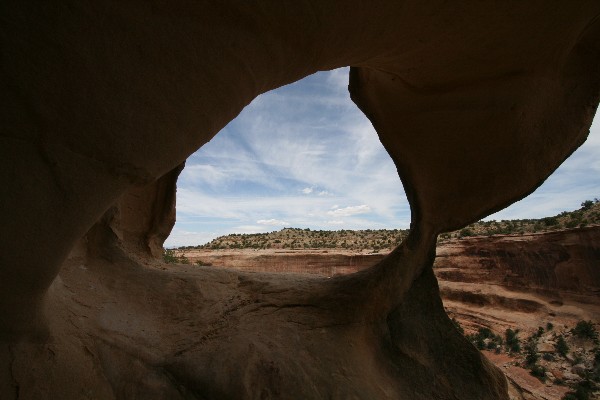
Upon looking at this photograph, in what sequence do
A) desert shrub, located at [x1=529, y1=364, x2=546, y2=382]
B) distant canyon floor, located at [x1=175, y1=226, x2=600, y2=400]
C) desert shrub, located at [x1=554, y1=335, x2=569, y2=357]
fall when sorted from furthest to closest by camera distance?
distant canyon floor, located at [x1=175, y1=226, x2=600, y2=400] → desert shrub, located at [x1=554, y1=335, x2=569, y2=357] → desert shrub, located at [x1=529, y1=364, x2=546, y2=382]

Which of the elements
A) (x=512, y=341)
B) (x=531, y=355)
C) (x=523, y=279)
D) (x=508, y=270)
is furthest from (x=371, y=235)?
(x=531, y=355)

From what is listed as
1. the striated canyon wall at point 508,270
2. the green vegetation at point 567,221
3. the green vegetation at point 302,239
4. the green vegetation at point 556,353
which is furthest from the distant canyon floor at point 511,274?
the green vegetation at point 302,239

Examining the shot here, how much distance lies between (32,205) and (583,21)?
404 cm

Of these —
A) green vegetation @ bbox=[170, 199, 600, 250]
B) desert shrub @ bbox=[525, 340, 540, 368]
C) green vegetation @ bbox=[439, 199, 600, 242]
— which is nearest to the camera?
desert shrub @ bbox=[525, 340, 540, 368]

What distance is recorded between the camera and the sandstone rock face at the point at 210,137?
133 cm

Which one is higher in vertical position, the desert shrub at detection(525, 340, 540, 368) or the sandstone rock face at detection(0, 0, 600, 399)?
the sandstone rock face at detection(0, 0, 600, 399)

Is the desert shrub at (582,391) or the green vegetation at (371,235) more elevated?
the green vegetation at (371,235)

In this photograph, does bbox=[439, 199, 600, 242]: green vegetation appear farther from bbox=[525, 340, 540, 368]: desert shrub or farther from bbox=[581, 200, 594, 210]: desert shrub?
bbox=[525, 340, 540, 368]: desert shrub

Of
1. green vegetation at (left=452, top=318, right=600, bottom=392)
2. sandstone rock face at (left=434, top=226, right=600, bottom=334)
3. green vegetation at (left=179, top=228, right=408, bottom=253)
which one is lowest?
green vegetation at (left=452, top=318, right=600, bottom=392)

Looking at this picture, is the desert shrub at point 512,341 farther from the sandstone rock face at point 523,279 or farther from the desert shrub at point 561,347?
the desert shrub at point 561,347

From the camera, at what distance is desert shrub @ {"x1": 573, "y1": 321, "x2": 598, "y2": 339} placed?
15.8 meters

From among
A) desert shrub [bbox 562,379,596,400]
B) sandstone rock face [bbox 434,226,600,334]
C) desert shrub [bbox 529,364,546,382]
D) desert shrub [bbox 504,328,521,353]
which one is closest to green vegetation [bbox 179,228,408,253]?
sandstone rock face [bbox 434,226,600,334]

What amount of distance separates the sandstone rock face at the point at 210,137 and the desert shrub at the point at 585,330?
17.4 metres

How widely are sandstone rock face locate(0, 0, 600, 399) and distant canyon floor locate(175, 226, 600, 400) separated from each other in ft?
44.4
